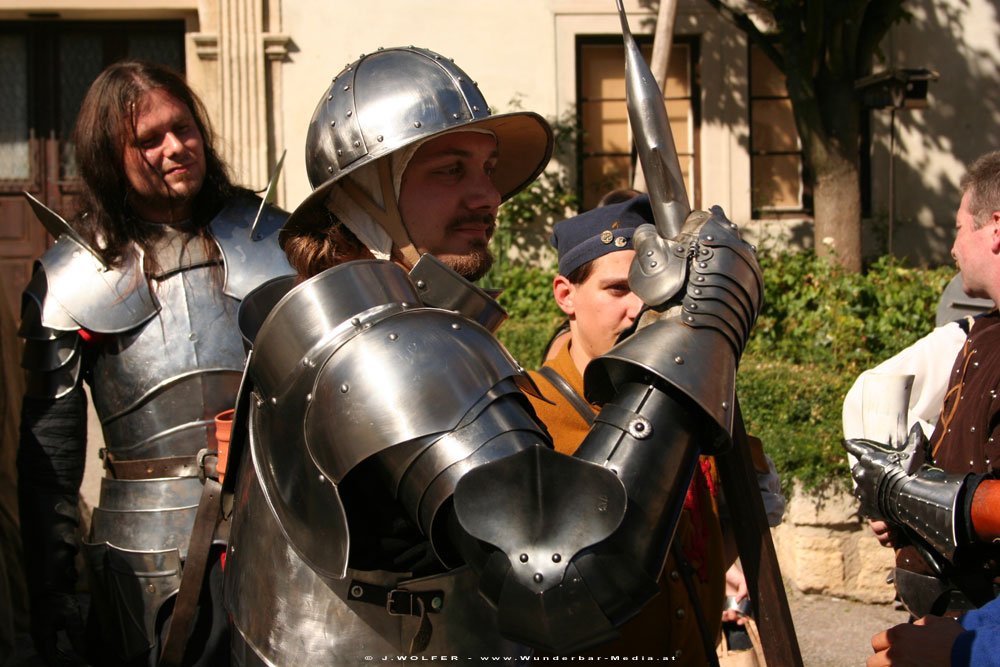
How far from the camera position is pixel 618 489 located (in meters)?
1.26

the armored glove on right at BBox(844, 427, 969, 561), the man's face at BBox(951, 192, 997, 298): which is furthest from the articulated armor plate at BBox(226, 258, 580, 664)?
the man's face at BBox(951, 192, 997, 298)

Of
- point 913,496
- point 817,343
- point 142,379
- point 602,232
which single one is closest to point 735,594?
point 913,496

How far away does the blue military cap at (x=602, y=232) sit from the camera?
7.77ft

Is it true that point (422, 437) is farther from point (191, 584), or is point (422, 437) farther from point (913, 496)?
point (913, 496)

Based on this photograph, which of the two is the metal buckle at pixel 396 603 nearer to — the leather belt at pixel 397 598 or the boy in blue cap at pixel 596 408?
the leather belt at pixel 397 598

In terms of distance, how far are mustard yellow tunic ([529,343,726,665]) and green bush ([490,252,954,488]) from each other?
2865 millimetres

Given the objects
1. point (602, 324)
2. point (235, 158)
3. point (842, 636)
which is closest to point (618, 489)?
point (602, 324)

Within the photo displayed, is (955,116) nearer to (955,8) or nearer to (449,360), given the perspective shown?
(955,8)

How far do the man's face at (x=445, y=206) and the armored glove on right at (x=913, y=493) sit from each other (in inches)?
50.3

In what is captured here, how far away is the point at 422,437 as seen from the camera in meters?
1.29

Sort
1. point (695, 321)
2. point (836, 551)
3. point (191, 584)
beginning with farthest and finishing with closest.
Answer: point (836, 551), point (191, 584), point (695, 321)

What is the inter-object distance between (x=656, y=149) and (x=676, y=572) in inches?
36.3

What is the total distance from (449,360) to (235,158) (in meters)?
6.92

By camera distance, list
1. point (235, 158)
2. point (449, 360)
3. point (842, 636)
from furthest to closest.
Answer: point (235, 158) → point (842, 636) → point (449, 360)
